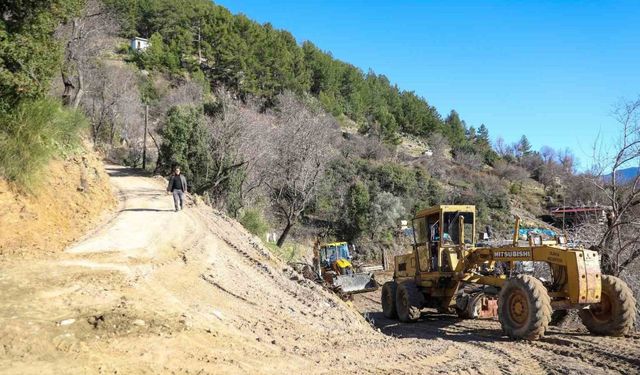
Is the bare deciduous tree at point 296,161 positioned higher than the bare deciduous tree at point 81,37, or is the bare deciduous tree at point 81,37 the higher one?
the bare deciduous tree at point 81,37

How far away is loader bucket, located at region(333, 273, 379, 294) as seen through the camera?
21.7m

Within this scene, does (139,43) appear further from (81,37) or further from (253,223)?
(253,223)

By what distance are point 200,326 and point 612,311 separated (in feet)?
28.6

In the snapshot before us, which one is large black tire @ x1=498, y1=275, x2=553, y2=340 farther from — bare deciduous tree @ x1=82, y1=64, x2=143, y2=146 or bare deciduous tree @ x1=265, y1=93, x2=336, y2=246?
bare deciduous tree @ x1=82, y1=64, x2=143, y2=146

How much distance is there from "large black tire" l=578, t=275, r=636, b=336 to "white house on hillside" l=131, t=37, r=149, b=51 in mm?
69544

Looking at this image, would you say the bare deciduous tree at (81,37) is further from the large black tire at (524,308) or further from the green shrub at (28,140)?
the large black tire at (524,308)

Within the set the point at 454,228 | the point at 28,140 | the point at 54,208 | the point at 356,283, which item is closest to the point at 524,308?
the point at 454,228

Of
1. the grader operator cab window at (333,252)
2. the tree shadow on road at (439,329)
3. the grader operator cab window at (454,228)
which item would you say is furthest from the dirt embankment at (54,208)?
the grader operator cab window at (333,252)

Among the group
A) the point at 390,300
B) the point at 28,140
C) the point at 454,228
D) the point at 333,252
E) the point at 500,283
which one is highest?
the point at 28,140

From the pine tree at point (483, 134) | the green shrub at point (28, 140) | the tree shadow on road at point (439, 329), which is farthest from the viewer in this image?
the pine tree at point (483, 134)

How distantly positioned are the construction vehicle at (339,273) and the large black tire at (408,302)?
431 centimetres

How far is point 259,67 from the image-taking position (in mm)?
67625

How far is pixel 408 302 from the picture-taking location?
15.0 metres

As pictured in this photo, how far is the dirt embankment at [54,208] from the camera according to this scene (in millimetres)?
9492
